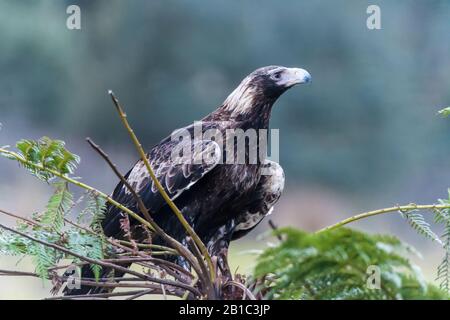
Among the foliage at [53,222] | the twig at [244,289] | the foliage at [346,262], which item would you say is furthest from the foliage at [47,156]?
the foliage at [346,262]

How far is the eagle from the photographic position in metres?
1.31

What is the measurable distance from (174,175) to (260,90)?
0.28 metres

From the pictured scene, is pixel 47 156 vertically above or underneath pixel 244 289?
above

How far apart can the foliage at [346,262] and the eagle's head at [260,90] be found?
0.77 metres

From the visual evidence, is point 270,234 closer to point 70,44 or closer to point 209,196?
point 209,196

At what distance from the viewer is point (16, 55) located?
5.36 ft

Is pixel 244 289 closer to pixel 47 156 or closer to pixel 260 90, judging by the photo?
pixel 47 156

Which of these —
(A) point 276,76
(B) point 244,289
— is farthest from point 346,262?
(A) point 276,76

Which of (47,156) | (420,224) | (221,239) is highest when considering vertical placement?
(47,156)

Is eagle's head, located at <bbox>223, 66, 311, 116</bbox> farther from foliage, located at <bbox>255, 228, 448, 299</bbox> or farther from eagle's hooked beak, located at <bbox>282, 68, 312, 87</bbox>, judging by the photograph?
foliage, located at <bbox>255, 228, 448, 299</bbox>

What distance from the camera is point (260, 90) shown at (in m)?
1.44

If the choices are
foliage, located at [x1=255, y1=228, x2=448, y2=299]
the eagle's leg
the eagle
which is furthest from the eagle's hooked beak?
foliage, located at [x1=255, y1=228, x2=448, y2=299]
